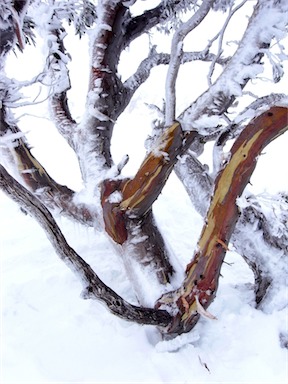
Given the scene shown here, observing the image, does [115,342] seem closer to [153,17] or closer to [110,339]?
[110,339]

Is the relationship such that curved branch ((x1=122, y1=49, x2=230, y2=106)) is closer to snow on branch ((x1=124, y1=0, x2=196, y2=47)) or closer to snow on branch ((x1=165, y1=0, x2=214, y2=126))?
snow on branch ((x1=124, y1=0, x2=196, y2=47))

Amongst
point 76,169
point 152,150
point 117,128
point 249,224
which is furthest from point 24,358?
point 117,128

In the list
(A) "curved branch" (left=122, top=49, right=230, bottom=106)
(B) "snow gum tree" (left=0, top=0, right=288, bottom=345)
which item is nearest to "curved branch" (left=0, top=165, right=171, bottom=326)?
(B) "snow gum tree" (left=0, top=0, right=288, bottom=345)

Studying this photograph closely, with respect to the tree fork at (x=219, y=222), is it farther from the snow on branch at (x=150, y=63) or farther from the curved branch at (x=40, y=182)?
the snow on branch at (x=150, y=63)

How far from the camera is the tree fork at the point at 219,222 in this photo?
205cm

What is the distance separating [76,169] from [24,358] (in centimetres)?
515

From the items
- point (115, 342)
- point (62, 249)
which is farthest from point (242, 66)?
point (115, 342)

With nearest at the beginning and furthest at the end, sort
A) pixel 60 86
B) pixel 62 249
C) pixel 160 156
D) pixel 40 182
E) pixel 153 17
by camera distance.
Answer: pixel 62 249 → pixel 160 156 → pixel 40 182 → pixel 60 86 → pixel 153 17

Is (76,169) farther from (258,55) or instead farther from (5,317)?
(258,55)

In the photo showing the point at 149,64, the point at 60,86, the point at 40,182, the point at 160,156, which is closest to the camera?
the point at 160,156

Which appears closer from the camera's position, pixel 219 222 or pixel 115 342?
pixel 219 222

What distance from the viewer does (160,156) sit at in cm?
234

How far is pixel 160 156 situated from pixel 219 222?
0.54 m

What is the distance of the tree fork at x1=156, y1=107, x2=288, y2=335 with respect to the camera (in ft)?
6.73
